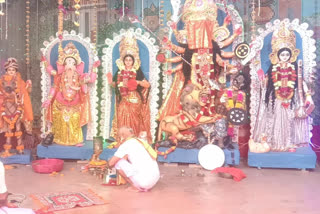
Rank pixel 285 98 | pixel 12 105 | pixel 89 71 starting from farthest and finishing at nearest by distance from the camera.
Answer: pixel 89 71 < pixel 12 105 < pixel 285 98

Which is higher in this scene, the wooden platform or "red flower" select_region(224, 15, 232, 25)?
"red flower" select_region(224, 15, 232, 25)

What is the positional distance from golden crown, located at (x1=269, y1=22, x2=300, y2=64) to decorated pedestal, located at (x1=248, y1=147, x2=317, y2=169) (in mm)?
1611

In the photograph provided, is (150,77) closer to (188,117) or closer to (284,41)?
(188,117)

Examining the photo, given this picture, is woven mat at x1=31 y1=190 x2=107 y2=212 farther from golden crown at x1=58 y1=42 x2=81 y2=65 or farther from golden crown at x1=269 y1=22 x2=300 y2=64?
golden crown at x1=269 y1=22 x2=300 y2=64

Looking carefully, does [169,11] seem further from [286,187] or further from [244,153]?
[286,187]

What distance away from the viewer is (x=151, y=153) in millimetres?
5422

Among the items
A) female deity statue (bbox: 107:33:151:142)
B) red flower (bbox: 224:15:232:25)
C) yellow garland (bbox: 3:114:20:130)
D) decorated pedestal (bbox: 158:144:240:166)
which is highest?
red flower (bbox: 224:15:232:25)

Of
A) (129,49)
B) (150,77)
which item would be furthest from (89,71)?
(150,77)

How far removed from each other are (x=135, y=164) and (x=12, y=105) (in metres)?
3.12

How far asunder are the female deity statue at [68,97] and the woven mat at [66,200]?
2.37 m

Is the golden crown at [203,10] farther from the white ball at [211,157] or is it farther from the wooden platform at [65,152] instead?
the wooden platform at [65,152]

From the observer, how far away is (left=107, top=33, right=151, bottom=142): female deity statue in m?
7.38

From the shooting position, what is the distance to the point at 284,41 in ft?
22.9

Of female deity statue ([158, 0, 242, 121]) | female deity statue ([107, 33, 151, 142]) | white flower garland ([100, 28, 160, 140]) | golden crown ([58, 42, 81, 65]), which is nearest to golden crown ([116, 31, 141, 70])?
female deity statue ([107, 33, 151, 142])
